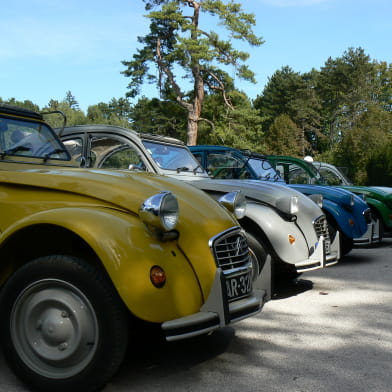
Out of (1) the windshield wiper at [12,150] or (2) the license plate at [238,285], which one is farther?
(1) the windshield wiper at [12,150]

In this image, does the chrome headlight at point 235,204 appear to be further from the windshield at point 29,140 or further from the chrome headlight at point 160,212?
the windshield at point 29,140

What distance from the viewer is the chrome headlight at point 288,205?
17.8 feet

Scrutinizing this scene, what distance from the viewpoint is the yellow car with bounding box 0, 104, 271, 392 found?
2762mm

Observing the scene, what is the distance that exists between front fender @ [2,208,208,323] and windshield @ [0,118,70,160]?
1.29 m

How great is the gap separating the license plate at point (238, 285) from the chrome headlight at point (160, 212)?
0.53 metres

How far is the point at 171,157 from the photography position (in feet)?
22.8

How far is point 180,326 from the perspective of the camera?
9.12 ft

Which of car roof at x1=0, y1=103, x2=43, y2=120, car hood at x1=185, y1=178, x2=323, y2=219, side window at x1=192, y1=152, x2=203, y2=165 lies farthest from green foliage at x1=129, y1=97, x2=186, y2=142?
car roof at x1=0, y1=103, x2=43, y2=120

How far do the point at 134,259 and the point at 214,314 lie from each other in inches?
22.6

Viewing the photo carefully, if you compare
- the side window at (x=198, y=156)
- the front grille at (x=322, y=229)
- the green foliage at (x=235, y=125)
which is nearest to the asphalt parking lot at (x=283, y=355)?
the front grille at (x=322, y=229)

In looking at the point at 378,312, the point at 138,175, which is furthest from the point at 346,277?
the point at 138,175

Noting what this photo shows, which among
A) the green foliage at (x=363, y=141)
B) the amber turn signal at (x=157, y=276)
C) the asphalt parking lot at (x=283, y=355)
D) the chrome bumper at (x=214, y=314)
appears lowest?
the asphalt parking lot at (x=283, y=355)

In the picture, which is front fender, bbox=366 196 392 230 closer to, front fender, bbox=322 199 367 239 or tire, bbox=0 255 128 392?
front fender, bbox=322 199 367 239

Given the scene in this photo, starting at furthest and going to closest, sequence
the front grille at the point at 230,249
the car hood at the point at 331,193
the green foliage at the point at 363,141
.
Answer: the green foliage at the point at 363,141
the car hood at the point at 331,193
the front grille at the point at 230,249
